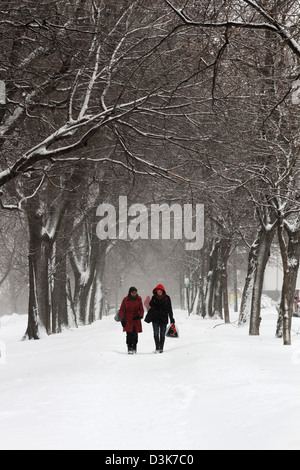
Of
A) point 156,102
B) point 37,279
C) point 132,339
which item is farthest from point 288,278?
point 37,279

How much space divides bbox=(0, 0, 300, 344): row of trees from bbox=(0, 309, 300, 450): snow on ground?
128 inches

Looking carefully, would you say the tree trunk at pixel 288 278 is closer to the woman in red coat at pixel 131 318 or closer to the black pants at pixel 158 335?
the black pants at pixel 158 335

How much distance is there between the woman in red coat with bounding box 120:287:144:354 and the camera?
15.0 meters

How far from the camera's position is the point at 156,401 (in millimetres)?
8414

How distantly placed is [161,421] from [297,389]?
1902 mm

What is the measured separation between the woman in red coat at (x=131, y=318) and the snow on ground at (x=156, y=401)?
118 cm

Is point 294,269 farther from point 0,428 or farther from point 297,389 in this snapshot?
point 0,428

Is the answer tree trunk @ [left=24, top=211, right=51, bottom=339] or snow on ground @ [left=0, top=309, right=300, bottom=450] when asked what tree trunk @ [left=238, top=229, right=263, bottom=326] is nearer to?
tree trunk @ [left=24, top=211, right=51, bottom=339]

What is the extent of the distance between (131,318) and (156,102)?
5026mm

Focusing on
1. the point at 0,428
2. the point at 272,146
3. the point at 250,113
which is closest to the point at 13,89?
the point at 250,113

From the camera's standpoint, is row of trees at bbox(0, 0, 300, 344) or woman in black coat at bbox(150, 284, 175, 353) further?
woman in black coat at bbox(150, 284, 175, 353)

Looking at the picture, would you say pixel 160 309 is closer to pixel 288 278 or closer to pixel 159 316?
pixel 159 316

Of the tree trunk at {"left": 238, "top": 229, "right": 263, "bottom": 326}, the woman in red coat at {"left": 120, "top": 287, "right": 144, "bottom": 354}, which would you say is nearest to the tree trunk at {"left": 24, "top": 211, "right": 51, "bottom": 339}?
the woman in red coat at {"left": 120, "top": 287, "right": 144, "bottom": 354}

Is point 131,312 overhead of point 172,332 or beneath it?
overhead
